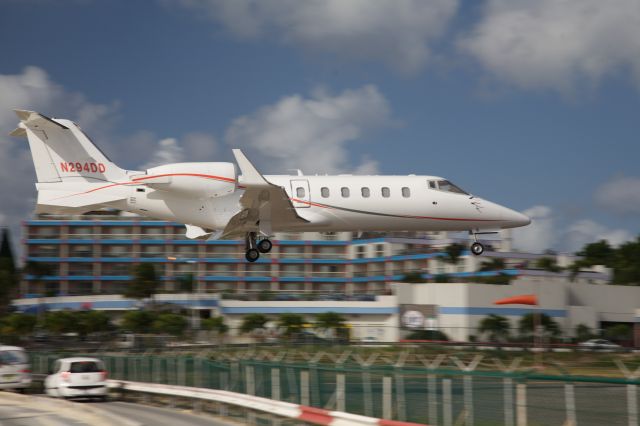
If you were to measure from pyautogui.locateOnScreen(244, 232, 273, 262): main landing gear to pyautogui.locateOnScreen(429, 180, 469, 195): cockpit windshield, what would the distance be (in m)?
6.51

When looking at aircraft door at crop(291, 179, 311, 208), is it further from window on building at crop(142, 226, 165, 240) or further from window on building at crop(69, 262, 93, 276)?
window on building at crop(69, 262, 93, 276)

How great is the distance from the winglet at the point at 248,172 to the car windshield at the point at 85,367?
722 centimetres

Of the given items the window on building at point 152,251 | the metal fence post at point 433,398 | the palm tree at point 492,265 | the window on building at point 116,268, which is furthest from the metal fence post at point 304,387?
the window on building at point 116,268

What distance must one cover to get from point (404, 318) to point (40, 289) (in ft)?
193

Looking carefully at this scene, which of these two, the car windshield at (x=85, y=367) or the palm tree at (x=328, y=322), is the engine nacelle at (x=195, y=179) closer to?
the car windshield at (x=85, y=367)

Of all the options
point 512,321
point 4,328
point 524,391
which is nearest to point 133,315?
point 4,328

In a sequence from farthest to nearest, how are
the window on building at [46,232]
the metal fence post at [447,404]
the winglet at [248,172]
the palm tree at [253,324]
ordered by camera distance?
the window on building at [46,232], the palm tree at [253,324], the winglet at [248,172], the metal fence post at [447,404]

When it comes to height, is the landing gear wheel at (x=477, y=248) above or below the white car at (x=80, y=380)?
above

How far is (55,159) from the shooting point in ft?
93.1

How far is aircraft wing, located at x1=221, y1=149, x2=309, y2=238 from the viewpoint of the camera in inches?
991

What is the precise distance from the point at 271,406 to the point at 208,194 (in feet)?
41.8

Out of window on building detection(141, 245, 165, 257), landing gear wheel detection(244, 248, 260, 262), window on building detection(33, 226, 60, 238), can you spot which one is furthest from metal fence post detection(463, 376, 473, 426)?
window on building detection(33, 226, 60, 238)

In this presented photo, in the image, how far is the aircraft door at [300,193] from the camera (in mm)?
28156

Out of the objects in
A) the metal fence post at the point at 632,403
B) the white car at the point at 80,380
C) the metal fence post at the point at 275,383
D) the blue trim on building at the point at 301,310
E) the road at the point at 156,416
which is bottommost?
the road at the point at 156,416
